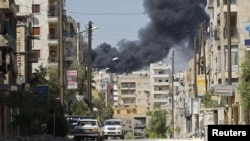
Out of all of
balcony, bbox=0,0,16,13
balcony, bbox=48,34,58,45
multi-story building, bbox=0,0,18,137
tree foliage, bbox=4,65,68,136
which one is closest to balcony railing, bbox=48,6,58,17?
balcony, bbox=48,34,58,45

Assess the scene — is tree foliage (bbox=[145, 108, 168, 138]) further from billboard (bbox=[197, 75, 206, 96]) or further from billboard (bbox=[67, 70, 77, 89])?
billboard (bbox=[67, 70, 77, 89])

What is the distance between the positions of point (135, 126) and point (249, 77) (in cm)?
10657

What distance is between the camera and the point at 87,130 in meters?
47.0

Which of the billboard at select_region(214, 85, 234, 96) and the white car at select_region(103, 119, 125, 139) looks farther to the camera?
the white car at select_region(103, 119, 125, 139)

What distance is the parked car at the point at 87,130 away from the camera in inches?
1849

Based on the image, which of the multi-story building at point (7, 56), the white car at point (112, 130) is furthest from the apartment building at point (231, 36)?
the multi-story building at point (7, 56)

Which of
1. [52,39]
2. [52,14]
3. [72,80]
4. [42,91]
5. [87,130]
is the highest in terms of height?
[52,14]

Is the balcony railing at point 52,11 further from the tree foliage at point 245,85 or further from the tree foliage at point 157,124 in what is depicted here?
the tree foliage at point 245,85

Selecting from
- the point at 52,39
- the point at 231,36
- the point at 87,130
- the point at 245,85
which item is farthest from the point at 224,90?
the point at 52,39

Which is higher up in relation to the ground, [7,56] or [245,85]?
[7,56]

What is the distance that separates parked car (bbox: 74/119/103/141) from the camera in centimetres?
4697

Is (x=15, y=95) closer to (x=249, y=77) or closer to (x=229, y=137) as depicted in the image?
(x=249, y=77)

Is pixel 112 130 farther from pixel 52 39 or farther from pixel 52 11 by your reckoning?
pixel 52 11

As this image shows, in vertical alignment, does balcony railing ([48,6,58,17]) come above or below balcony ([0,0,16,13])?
above
